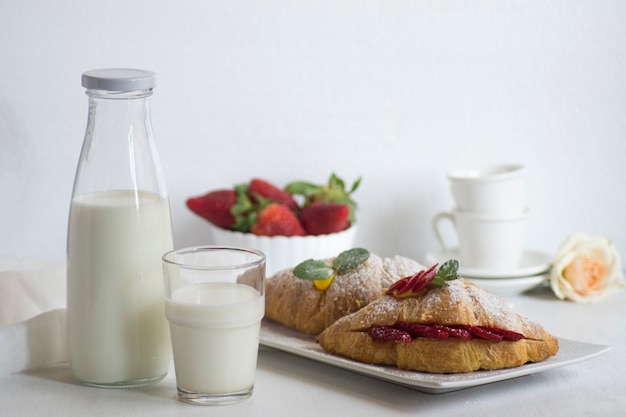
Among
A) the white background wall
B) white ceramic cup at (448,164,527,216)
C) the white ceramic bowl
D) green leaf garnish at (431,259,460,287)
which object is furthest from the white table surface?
the white background wall

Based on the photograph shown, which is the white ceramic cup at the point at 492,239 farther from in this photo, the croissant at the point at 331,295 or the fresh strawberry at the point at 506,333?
the fresh strawberry at the point at 506,333

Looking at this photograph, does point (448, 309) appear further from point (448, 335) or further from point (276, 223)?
point (276, 223)

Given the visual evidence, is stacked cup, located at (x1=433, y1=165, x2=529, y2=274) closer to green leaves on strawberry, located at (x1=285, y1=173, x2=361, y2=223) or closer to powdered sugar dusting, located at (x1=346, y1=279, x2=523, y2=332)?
→ green leaves on strawberry, located at (x1=285, y1=173, x2=361, y2=223)

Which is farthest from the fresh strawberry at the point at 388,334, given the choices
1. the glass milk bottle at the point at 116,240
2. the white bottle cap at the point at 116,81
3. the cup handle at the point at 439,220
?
the cup handle at the point at 439,220

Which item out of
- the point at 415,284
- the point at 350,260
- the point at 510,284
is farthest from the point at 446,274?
the point at 510,284

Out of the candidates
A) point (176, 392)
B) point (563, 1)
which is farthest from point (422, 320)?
point (563, 1)

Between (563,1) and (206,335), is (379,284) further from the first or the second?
(563,1)
